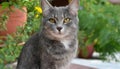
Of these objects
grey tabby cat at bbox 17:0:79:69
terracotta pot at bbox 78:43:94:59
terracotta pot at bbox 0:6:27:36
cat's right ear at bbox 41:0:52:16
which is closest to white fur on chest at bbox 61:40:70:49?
grey tabby cat at bbox 17:0:79:69

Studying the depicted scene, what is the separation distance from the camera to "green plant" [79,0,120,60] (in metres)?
5.53

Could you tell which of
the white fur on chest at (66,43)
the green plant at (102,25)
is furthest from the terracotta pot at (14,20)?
the green plant at (102,25)

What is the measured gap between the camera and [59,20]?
3045 millimetres

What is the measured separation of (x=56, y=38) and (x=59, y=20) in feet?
0.48

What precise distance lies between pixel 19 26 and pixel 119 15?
2482mm

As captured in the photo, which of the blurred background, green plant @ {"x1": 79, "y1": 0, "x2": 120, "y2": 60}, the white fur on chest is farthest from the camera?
green plant @ {"x1": 79, "y1": 0, "x2": 120, "y2": 60}

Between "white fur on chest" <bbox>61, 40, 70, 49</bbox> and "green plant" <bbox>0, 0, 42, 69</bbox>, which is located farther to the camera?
"green plant" <bbox>0, 0, 42, 69</bbox>

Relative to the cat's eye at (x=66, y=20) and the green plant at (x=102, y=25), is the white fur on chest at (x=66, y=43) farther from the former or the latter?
the green plant at (x=102, y=25)

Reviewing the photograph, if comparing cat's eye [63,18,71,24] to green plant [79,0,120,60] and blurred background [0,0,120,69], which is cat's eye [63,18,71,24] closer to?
blurred background [0,0,120,69]

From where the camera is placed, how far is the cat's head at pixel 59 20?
3020 mm

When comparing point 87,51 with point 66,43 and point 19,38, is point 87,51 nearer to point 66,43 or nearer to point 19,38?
point 19,38

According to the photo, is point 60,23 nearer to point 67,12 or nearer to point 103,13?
point 67,12

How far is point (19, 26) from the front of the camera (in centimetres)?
347

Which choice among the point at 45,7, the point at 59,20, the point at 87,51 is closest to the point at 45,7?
the point at 45,7
